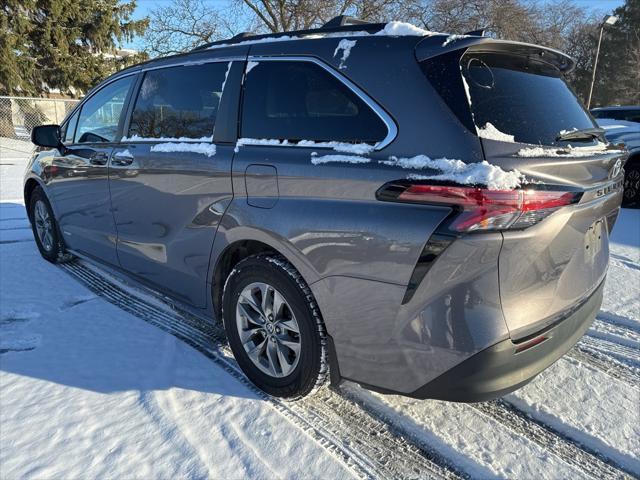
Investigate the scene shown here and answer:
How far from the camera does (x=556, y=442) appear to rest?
7.36 ft

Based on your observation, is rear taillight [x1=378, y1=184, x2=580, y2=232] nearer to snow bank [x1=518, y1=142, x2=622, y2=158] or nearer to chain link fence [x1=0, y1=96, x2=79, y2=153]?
snow bank [x1=518, y1=142, x2=622, y2=158]

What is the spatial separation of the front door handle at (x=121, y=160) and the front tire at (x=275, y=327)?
1273 millimetres

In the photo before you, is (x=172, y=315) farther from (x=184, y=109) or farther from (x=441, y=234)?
(x=441, y=234)

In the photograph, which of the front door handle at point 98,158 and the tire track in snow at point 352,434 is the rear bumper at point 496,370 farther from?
the front door handle at point 98,158

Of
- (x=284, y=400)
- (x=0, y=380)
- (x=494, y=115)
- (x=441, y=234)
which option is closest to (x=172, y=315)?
(x=0, y=380)

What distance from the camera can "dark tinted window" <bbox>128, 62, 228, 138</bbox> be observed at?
283 cm

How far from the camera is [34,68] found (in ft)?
65.4

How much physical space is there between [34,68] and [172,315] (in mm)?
21251

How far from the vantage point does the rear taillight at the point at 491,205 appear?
175 cm

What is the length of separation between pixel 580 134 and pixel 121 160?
2878mm

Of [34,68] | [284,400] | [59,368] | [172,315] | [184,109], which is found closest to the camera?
[284,400]

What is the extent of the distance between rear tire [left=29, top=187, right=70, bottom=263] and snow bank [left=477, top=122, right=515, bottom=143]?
164 inches

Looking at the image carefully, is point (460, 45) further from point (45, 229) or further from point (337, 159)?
point (45, 229)

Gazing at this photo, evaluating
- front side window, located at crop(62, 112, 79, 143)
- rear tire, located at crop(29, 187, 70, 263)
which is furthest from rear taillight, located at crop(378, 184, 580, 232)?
rear tire, located at crop(29, 187, 70, 263)
